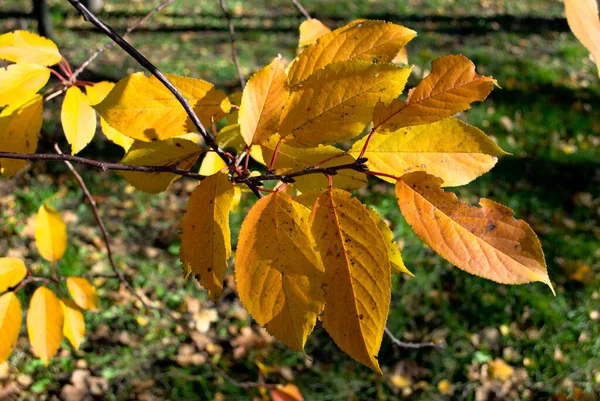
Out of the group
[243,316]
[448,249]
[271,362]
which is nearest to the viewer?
[448,249]

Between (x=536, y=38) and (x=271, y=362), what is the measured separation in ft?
16.5

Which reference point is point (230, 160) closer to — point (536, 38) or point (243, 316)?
point (243, 316)

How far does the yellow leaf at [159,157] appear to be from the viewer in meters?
0.69

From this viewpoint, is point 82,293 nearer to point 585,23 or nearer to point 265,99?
point 265,99

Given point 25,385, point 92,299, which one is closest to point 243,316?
point 25,385

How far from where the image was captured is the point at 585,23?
570 mm

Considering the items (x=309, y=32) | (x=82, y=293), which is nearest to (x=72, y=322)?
(x=82, y=293)

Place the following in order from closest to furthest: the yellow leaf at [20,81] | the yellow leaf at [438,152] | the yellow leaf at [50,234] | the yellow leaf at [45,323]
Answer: the yellow leaf at [438,152] < the yellow leaf at [20,81] < the yellow leaf at [45,323] < the yellow leaf at [50,234]

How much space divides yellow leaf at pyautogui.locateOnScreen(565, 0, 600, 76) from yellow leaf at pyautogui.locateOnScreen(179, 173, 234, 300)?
0.42m

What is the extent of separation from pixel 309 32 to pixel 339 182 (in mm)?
426

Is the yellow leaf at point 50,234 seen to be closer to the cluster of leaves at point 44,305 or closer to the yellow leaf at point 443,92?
the cluster of leaves at point 44,305

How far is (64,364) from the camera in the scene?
236 centimetres

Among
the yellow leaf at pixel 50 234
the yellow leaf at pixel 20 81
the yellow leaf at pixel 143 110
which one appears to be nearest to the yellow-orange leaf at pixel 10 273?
the yellow leaf at pixel 50 234

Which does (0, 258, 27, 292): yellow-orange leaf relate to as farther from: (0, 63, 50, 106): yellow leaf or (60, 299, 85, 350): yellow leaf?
(0, 63, 50, 106): yellow leaf
